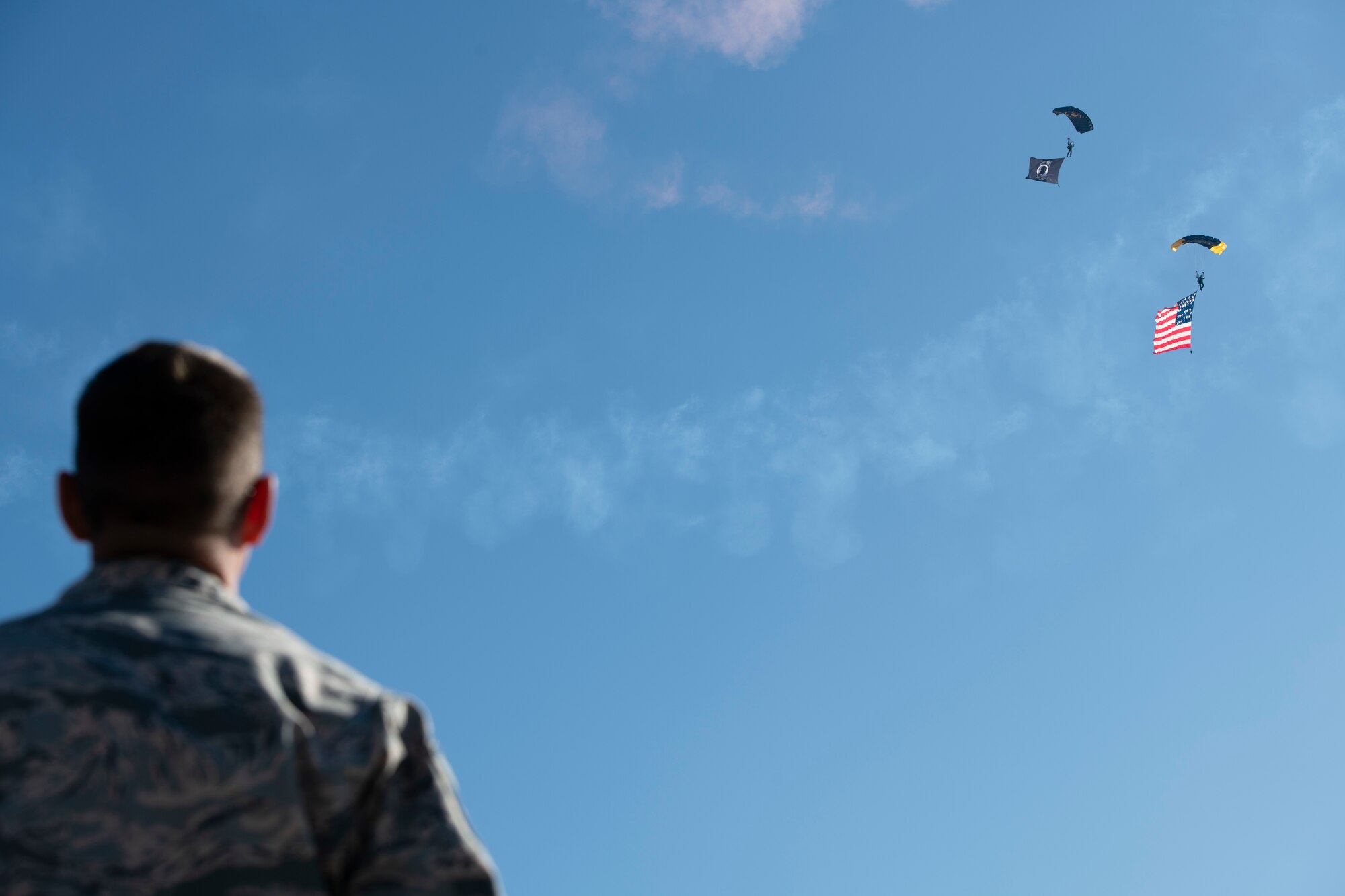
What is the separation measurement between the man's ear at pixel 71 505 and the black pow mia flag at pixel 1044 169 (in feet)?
196

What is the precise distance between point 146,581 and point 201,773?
563 mm

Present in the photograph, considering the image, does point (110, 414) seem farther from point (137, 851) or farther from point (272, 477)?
point (137, 851)

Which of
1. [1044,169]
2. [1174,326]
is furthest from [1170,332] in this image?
[1044,169]

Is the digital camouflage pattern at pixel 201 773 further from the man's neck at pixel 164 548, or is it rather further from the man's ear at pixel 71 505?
the man's ear at pixel 71 505

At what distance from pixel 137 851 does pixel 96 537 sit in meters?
0.85

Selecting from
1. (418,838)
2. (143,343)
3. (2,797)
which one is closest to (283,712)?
(418,838)

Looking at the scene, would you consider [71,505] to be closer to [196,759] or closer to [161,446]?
[161,446]

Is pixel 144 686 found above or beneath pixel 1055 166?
beneath

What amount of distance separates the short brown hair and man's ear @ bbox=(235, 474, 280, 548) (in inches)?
1.6

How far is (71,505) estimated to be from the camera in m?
2.95

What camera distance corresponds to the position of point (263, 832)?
2.36 meters

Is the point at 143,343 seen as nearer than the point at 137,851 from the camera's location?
No

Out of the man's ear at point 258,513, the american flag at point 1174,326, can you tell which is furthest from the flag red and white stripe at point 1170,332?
the man's ear at point 258,513

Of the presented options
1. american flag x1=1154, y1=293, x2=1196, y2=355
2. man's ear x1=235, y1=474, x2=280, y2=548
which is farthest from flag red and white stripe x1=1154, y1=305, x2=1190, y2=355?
man's ear x1=235, y1=474, x2=280, y2=548
